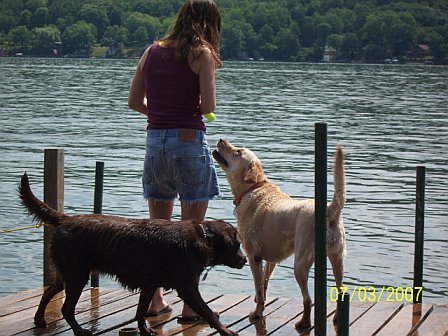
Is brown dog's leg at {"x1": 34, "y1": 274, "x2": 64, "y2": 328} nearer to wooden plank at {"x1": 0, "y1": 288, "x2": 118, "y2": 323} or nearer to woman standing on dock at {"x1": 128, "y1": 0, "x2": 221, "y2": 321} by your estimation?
wooden plank at {"x1": 0, "y1": 288, "x2": 118, "y2": 323}

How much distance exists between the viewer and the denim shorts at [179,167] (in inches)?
245

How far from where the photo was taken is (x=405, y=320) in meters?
6.64

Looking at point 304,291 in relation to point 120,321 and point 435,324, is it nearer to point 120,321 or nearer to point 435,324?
point 435,324

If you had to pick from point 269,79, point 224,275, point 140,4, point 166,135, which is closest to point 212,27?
point 166,135

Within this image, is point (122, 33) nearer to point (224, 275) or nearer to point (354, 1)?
point (354, 1)

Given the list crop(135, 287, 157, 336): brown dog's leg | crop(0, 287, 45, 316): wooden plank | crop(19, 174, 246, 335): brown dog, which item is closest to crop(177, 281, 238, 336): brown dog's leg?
crop(19, 174, 246, 335): brown dog

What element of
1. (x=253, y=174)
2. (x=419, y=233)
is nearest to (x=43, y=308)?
(x=253, y=174)

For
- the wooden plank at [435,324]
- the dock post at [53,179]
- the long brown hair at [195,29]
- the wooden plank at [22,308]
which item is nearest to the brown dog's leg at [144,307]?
the wooden plank at [22,308]

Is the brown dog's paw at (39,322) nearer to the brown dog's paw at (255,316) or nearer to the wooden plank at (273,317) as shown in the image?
the wooden plank at (273,317)

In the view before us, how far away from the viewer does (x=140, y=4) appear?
12825cm

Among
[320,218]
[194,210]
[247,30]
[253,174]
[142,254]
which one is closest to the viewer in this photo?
[320,218]

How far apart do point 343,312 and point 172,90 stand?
1.91m

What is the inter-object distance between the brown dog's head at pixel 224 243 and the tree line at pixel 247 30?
11173cm

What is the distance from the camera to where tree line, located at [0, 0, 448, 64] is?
121 metres
